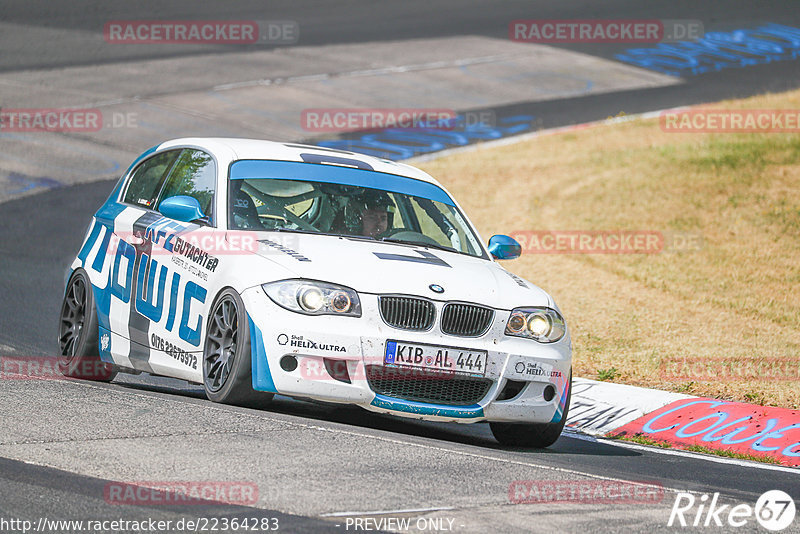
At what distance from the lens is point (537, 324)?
782 centimetres

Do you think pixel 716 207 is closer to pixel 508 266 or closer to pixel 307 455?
pixel 508 266

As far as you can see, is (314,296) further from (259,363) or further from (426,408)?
(426,408)

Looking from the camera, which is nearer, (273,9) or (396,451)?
(396,451)

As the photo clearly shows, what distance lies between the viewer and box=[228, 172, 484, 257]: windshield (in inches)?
329

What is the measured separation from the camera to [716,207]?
18484mm

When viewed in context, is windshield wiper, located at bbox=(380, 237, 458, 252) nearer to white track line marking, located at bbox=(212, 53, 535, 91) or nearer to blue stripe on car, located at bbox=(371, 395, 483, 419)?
blue stripe on car, located at bbox=(371, 395, 483, 419)

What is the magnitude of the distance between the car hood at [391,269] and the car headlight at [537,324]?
0.19 ft

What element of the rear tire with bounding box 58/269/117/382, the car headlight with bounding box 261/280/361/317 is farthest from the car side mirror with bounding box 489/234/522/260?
the rear tire with bounding box 58/269/117/382

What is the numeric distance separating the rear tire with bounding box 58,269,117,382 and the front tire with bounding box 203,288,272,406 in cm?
178

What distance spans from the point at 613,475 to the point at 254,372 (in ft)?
6.98

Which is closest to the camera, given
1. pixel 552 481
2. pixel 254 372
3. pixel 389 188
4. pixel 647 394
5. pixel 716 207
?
pixel 552 481

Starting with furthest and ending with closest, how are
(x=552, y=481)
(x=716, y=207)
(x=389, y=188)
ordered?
(x=716, y=207) < (x=389, y=188) < (x=552, y=481)

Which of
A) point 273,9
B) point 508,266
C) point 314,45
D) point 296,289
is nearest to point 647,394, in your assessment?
point 296,289

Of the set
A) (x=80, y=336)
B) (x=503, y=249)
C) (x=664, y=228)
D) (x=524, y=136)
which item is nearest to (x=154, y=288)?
(x=80, y=336)
